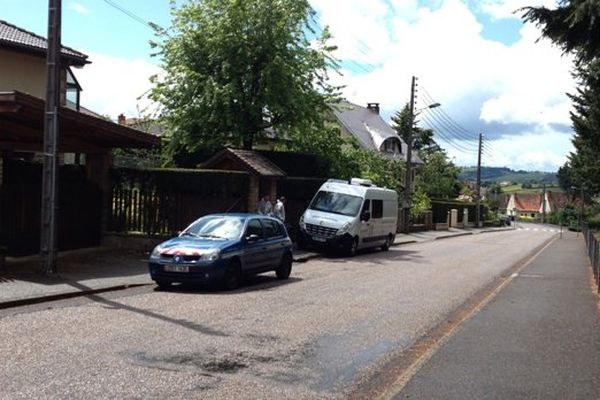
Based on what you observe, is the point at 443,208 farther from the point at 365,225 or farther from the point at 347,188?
the point at 347,188

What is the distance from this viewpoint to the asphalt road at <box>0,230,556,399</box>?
21.4 ft

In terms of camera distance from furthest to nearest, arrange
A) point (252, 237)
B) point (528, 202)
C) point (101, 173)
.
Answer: point (528, 202) → point (101, 173) → point (252, 237)

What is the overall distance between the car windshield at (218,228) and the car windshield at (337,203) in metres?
9.86

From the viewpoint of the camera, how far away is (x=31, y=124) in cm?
1678

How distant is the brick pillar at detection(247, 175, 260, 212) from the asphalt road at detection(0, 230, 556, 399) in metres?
7.77

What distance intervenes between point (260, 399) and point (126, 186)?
15934mm

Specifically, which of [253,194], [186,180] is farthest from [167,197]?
[253,194]

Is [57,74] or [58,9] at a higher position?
[58,9]

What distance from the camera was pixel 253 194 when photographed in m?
23.0

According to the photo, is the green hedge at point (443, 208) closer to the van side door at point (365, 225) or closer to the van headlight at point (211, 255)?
the van side door at point (365, 225)

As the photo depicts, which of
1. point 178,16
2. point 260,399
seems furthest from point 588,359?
point 178,16

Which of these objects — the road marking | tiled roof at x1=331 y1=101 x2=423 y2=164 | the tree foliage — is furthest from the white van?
the tree foliage

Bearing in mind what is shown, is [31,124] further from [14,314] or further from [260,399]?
[260,399]

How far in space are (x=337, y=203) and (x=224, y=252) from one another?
11.6 m
